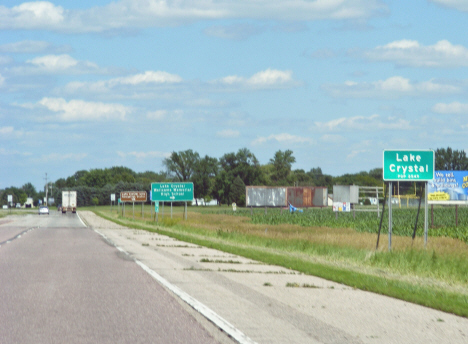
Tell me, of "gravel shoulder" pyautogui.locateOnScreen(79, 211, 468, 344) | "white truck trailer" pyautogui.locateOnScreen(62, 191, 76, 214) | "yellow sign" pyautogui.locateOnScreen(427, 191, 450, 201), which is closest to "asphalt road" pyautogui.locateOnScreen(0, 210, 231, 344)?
"gravel shoulder" pyautogui.locateOnScreen(79, 211, 468, 344)

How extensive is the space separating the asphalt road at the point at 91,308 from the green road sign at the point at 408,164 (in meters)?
9.27

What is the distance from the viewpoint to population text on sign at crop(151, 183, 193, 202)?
60.9 m

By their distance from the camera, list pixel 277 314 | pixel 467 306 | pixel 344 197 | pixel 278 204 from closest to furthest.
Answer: pixel 277 314, pixel 467 306, pixel 344 197, pixel 278 204

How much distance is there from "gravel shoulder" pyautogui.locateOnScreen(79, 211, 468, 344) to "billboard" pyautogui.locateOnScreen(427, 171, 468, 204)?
3598 centimetres

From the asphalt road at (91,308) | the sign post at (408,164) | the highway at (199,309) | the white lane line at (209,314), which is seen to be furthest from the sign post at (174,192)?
the white lane line at (209,314)

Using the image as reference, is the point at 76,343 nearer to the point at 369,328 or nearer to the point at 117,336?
the point at 117,336

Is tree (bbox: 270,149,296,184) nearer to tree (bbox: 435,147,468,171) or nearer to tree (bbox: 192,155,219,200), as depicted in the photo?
tree (bbox: 192,155,219,200)

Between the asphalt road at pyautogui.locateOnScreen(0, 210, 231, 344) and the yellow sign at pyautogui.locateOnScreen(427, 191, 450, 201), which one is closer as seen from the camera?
the asphalt road at pyautogui.locateOnScreen(0, 210, 231, 344)

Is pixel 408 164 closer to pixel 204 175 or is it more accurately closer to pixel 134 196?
pixel 134 196

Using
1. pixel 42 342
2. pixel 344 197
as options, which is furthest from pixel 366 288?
pixel 344 197

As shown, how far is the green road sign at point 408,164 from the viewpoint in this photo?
22.1 meters

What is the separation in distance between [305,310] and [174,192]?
Answer: 167ft

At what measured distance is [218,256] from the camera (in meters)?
22.1

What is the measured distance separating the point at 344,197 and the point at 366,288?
2273 inches
